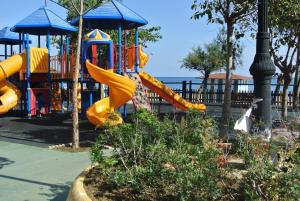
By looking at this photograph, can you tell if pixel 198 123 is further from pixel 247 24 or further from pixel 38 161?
pixel 247 24

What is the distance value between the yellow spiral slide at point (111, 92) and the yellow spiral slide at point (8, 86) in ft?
19.1

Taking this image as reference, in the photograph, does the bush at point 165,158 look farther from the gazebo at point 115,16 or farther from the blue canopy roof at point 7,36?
the blue canopy roof at point 7,36

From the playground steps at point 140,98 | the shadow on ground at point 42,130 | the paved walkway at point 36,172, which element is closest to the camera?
the paved walkway at point 36,172

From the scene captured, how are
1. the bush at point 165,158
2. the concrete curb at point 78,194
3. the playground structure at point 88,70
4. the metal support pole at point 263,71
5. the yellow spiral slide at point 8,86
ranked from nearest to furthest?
the bush at point 165,158, the concrete curb at point 78,194, the metal support pole at point 263,71, the playground structure at point 88,70, the yellow spiral slide at point 8,86

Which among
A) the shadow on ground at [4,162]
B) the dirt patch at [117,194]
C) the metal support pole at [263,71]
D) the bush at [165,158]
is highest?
the metal support pole at [263,71]

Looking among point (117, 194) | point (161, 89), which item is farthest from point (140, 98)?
point (117, 194)

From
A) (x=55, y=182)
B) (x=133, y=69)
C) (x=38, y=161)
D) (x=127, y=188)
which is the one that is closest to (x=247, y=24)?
(x=133, y=69)

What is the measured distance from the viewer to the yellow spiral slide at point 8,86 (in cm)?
1770

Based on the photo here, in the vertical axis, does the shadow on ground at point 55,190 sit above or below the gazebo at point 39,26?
below

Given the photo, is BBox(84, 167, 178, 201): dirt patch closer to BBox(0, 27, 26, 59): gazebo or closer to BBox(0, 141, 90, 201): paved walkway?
BBox(0, 141, 90, 201): paved walkway

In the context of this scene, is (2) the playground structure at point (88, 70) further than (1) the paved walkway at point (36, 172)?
Yes

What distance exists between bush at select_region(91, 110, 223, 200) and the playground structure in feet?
23.3

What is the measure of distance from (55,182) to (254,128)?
3.69 m

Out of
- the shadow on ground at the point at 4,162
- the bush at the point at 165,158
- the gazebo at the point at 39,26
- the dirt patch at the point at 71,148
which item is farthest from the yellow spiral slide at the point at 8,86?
the bush at the point at 165,158
